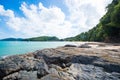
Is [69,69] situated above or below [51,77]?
above

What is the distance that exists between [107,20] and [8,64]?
142 ft

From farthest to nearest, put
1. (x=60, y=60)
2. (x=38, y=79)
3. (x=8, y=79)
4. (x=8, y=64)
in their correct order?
(x=60, y=60)
(x=8, y=64)
(x=8, y=79)
(x=38, y=79)

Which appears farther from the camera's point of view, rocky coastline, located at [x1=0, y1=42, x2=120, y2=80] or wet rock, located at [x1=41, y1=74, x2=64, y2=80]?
rocky coastline, located at [x1=0, y1=42, x2=120, y2=80]

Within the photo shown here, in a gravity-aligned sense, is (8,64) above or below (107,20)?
below

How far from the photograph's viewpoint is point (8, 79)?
10766 mm

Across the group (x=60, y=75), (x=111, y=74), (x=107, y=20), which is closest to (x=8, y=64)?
(x=60, y=75)

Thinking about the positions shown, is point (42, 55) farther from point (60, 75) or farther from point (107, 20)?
point (107, 20)

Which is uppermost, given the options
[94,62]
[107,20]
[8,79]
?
[107,20]

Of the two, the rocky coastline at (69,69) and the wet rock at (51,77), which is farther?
the rocky coastline at (69,69)

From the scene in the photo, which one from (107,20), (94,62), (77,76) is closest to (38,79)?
(77,76)

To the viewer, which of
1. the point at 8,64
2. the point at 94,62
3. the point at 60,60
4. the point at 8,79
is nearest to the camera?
the point at 8,79

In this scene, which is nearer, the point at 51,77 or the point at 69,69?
the point at 51,77

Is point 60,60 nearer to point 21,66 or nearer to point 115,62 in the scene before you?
point 21,66

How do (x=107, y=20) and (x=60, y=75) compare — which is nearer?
(x=60, y=75)
